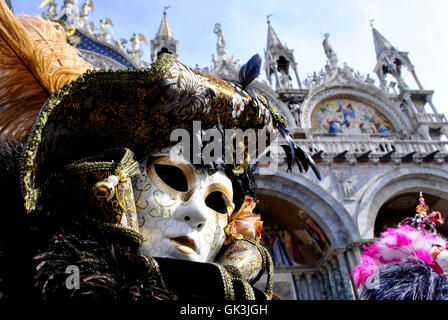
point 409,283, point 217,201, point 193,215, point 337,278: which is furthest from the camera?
point 337,278

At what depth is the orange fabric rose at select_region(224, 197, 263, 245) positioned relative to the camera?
167 cm

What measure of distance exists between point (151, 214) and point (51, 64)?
0.84 metres

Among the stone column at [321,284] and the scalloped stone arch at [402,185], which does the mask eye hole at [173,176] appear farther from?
the stone column at [321,284]

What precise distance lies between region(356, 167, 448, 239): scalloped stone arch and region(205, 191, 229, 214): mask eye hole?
249 inches

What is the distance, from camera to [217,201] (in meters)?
1.71

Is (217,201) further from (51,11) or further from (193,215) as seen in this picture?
(51,11)

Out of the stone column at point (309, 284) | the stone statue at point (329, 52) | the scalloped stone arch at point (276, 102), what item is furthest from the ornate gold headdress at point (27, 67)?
the stone statue at point (329, 52)

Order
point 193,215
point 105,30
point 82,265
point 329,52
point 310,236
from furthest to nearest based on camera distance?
point 329,52 → point 105,30 → point 310,236 → point 193,215 → point 82,265

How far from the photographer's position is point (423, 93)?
38.5ft

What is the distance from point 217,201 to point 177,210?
0.33 m

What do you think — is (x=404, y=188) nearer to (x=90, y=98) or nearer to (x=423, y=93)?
(x=423, y=93)

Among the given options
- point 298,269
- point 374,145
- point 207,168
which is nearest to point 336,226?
point 298,269

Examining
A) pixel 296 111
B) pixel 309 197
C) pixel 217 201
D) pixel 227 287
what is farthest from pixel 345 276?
pixel 227 287
